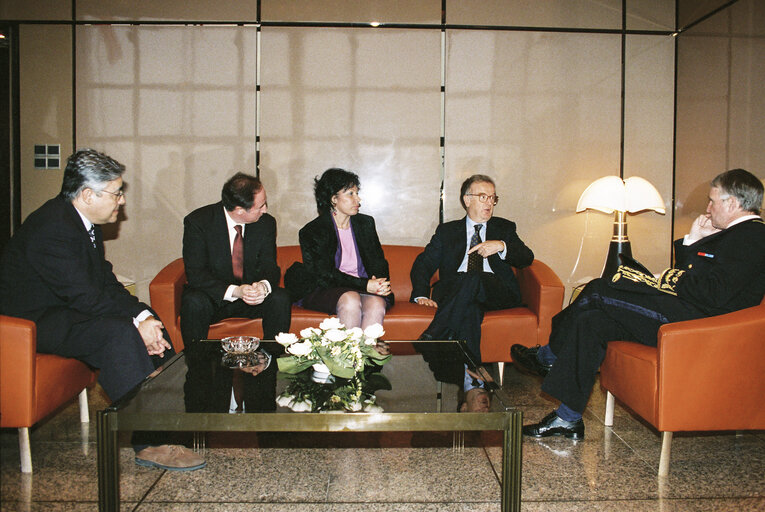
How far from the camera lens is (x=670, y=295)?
117 inches

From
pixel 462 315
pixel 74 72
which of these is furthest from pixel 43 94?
pixel 462 315

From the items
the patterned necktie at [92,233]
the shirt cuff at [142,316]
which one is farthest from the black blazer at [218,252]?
the patterned necktie at [92,233]

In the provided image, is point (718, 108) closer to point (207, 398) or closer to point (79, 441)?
point (207, 398)

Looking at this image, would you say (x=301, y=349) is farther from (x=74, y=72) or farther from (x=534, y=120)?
(x=74, y=72)

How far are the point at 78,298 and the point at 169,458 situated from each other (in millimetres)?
772

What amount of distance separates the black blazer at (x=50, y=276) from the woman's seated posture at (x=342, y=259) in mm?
1498

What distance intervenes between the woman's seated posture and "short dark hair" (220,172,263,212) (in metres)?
0.55

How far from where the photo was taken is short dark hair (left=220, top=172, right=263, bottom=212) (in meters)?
3.72

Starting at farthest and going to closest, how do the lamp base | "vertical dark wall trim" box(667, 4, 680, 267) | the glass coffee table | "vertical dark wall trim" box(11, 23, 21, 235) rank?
"vertical dark wall trim" box(667, 4, 680, 267) → "vertical dark wall trim" box(11, 23, 21, 235) → the lamp base → the glass coffee table

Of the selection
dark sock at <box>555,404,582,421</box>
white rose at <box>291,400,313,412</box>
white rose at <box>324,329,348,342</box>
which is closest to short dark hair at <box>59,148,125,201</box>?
white rose at <box>324,329,348,342</box>

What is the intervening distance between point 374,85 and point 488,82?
90 cm

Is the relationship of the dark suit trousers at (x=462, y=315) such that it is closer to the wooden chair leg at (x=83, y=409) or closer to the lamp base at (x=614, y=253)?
the lamp base at (x=614, y=253)

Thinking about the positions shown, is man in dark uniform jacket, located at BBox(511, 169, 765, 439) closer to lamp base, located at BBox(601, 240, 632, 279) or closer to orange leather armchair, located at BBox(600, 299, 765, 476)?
orange leather armchair, located at BBox(600, 299, 765, 476)

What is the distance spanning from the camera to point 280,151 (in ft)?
16.5
